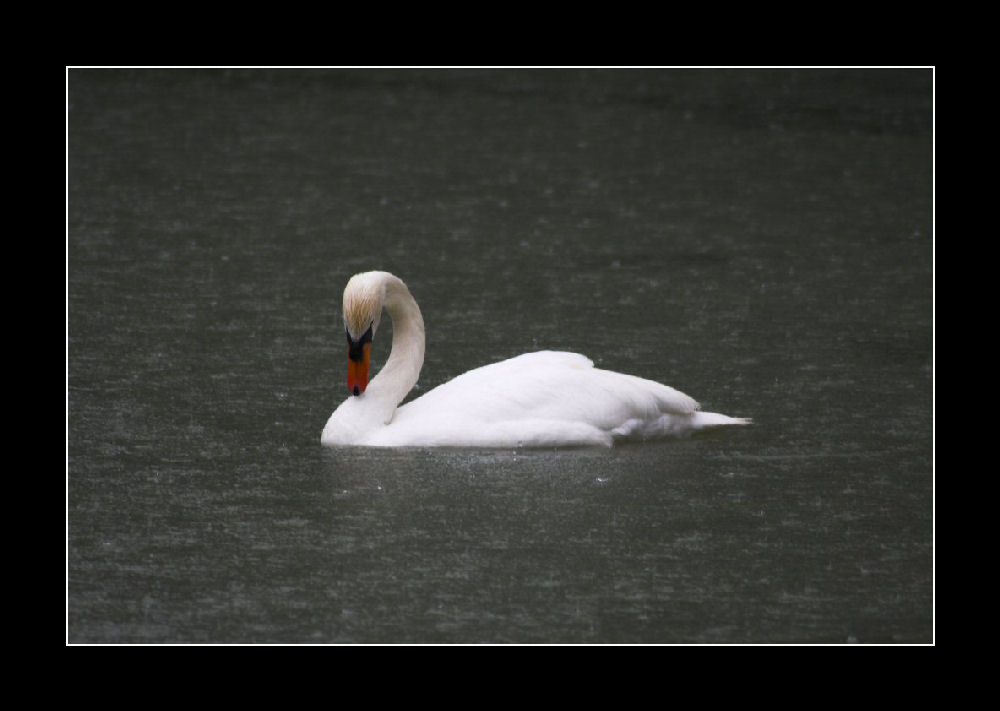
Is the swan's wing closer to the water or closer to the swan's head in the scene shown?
the water

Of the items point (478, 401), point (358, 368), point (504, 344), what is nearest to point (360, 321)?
point (358, 368)

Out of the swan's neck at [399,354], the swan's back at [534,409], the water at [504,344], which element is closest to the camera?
the water at [504,344]

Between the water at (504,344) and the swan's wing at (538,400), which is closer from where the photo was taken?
the water at (504,344)

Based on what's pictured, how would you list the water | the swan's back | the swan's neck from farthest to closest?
1. the swan's neck
2. the swan's back
3. the water

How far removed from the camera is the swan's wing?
28.7 feet

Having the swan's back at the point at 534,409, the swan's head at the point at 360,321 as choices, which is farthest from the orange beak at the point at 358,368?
the swan's back at the point at 534,409

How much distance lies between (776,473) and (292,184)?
7.27m

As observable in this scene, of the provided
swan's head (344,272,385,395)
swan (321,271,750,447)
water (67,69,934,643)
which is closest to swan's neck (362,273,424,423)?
swan (321,271,750,447)

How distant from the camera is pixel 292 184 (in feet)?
49.0

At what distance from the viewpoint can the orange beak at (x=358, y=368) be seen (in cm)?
881

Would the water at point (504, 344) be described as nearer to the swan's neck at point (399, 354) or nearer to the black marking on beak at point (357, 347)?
the swan's neck at point (399, 354)

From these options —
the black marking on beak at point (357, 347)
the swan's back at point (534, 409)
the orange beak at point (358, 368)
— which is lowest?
the swan's back at point (534, 409)

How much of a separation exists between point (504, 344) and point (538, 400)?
5.94 feet

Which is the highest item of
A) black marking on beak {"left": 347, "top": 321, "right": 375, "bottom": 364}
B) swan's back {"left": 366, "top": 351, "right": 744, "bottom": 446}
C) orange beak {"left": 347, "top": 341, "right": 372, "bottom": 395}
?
black marking on beak {"left": 347, "top": 321, "right": 375, "bottom": 364}
